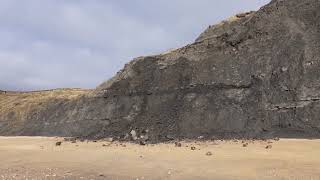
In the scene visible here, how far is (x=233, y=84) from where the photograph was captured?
23.3 metres

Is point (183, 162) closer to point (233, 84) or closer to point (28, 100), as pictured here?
point (233, 84)

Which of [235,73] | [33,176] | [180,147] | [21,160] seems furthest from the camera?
[235,73]

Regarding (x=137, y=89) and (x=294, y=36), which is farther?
(x=137, y=89)

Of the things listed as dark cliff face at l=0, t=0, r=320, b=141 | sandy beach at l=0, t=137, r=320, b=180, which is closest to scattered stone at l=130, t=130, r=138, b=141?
dark cliff face at l=0, t=0, r=320, b=141

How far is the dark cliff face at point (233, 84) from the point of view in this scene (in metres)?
20.9

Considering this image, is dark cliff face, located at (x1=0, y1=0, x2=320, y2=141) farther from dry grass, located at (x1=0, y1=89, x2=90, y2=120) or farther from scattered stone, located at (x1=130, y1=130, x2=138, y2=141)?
dry grass, located at (x1=0, y1=89, x2=90, y2=120)

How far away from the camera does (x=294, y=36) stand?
22391 millimetres

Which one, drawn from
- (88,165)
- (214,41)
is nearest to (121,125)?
(214,41)

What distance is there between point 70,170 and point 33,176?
997 millimetres

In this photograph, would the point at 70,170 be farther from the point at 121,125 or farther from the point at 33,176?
the point at 121,125

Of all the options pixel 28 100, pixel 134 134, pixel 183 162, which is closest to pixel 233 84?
pixel 134 134

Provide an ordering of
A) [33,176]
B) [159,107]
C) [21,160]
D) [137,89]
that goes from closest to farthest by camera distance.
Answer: [33,176], [21,160], [159,107], [137,89]

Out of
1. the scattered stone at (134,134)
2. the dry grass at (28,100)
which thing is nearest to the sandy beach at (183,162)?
the scattered stone at (134,134)

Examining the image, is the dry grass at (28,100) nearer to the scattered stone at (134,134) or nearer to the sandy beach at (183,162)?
the scattered stone at (134,134)
